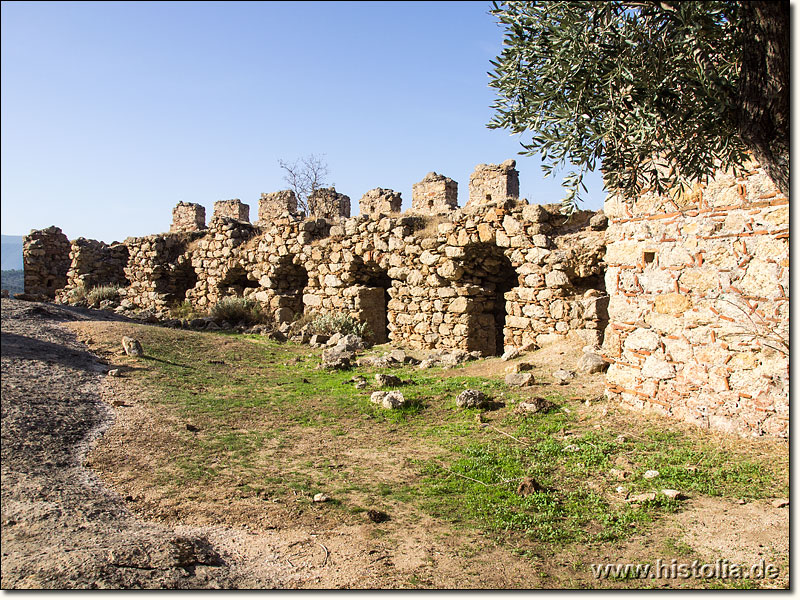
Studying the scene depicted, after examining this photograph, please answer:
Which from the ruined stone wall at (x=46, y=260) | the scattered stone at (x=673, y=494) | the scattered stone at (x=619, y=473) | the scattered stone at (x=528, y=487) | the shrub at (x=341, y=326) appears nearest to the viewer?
the scattered stone at (x=673, y=494)

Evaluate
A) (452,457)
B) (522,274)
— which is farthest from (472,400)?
(522,274)

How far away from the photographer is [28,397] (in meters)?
2.74

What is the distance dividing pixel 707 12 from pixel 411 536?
157 inches

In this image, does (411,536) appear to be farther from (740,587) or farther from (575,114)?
(575,114)

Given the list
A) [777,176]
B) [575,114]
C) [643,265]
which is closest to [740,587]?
A: [777,176]

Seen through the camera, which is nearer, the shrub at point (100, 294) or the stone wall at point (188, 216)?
the shrub at point (100, 294)

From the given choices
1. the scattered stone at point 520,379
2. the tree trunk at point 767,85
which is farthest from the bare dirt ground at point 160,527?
the scattered stone at point 520,379

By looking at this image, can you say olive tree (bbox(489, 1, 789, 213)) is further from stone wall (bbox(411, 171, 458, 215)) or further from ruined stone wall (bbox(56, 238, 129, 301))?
ruined stone wall (bbox(56, 238, 129, 301))

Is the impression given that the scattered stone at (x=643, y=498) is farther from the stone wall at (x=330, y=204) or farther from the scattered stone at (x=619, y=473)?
the stone wall at (x=330, y=204)

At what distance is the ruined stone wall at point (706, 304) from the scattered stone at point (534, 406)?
0.80 meters

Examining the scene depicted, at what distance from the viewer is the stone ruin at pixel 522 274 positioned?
5.74 meters

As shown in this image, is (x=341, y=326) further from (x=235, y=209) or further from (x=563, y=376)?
(x=235, y=209)

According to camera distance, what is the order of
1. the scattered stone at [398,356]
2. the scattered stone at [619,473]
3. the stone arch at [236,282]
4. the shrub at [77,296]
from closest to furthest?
1. the scattered stone at [619,473]
2. the scattered stone at [398,356]
3. the stone arch at [236,282]
4. the shrub at [77,296]

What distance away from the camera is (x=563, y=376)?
782 cm
